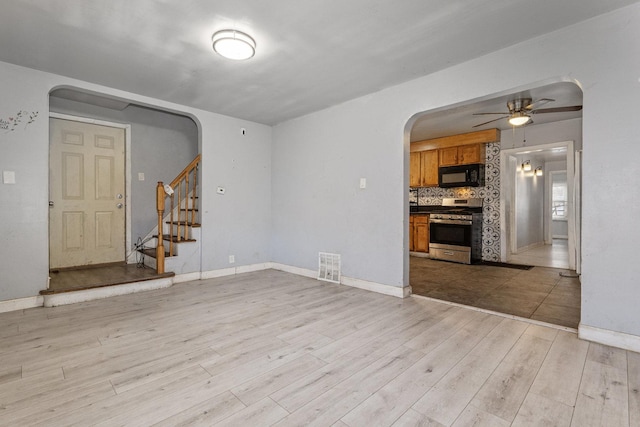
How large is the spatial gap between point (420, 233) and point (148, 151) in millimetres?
5483

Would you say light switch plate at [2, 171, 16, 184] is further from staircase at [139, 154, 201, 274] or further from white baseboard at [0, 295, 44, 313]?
staircase at [139, 154, 201, 274]

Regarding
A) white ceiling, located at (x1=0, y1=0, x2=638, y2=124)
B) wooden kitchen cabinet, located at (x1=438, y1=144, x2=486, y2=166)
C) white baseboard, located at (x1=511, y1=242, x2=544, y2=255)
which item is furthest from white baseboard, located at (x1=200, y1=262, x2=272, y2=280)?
white baseboard, located at (x1=511, y1=242, x2=544, y2=255)

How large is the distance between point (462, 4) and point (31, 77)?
415 centimetres

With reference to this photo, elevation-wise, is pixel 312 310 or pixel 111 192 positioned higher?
pixel 111 192

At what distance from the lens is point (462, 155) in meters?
6.26

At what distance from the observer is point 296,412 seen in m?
1.56

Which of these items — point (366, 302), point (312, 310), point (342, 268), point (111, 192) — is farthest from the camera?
point (111, 192)

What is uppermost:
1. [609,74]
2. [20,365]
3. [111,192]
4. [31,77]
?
[31,77]

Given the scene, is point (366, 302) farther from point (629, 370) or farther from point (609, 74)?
point (609, 74)

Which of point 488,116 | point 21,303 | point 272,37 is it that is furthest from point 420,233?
point 21,303

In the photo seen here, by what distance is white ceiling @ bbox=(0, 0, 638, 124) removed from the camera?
2211 millimetres

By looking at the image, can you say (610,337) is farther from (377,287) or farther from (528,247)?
(528,247)

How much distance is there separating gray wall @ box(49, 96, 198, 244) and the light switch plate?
1.85m

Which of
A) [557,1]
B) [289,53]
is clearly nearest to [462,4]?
[557,1]
